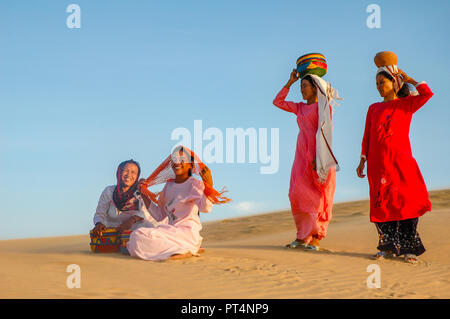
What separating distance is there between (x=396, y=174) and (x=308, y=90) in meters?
2.11

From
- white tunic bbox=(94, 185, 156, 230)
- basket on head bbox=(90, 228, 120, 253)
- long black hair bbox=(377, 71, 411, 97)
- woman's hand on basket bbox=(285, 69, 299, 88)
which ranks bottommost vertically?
basket on head bbox=(90, 228, 120, 253)

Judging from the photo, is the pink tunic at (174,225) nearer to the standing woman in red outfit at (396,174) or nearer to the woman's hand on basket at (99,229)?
the woman's hand on basket at (99,229)

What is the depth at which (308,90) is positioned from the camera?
9.37 m

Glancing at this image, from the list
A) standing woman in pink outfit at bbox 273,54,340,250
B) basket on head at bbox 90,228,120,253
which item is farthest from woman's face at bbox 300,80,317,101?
basket on head at bbox 90,228,120,253

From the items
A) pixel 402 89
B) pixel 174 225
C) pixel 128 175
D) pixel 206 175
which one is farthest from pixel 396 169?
pixel 128 175

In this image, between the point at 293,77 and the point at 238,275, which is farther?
the point at 293,77

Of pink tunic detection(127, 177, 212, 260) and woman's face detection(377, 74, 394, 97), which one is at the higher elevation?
woman's face detection(377, 74, 394, 97)

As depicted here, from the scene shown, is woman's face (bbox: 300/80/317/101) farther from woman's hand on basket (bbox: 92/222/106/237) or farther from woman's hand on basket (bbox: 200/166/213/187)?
woman's hand on basket (bbox: 92/222/106/237)

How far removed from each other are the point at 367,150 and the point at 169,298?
479cm

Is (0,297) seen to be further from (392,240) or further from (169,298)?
(392,240)

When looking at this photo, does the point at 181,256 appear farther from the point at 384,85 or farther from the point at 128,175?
the point at 384,85

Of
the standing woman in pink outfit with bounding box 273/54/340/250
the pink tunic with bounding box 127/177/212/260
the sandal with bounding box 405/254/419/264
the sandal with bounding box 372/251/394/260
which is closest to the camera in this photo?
the pink tunic with bounding box 127/177/212/260

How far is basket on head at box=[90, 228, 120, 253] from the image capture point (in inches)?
357

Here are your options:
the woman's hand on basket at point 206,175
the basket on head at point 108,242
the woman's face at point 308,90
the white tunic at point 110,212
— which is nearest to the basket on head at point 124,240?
the basket on head at point 108,242
